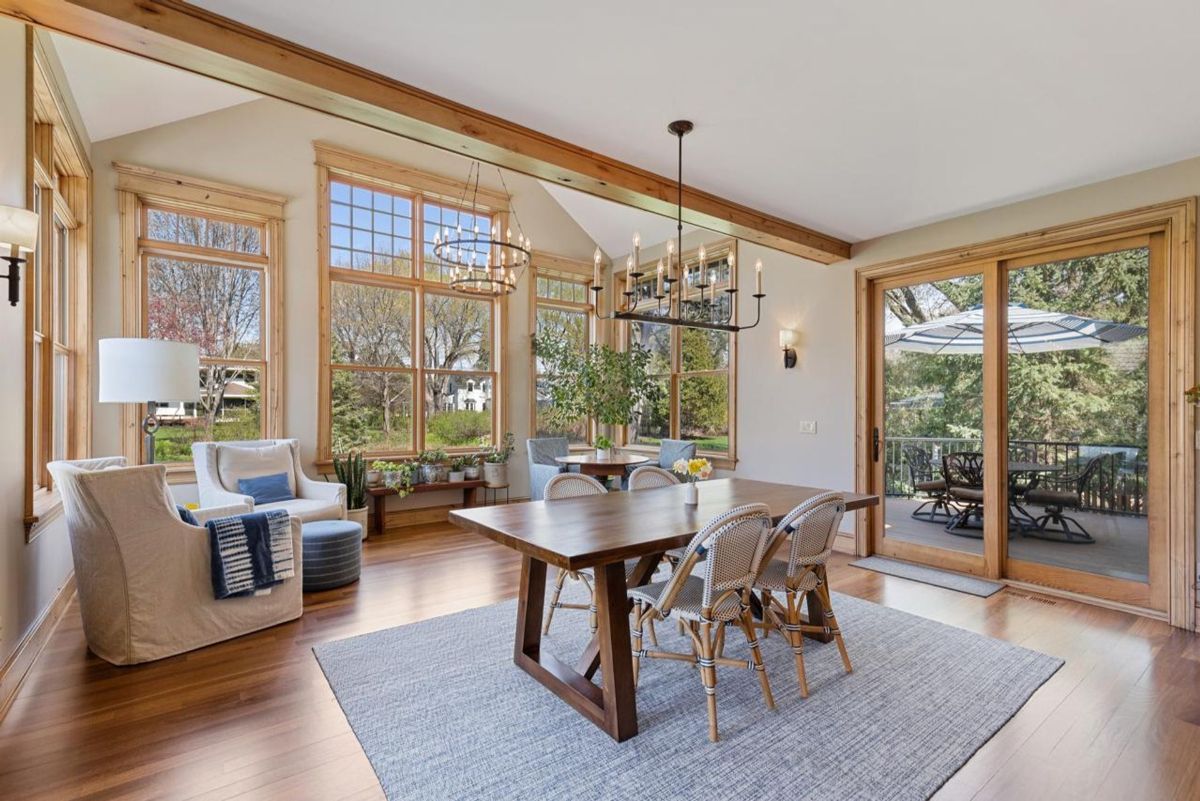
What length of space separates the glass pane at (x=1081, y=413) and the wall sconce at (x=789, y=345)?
167 cm

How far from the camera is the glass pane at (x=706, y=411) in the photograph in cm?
620

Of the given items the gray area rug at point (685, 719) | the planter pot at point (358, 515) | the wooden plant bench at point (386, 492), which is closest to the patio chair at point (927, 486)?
the gray area rug at point (685, 719)

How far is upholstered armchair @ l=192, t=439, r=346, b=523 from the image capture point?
171 inches

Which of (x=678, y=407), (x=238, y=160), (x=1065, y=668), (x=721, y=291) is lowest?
(x=1065, y=668)

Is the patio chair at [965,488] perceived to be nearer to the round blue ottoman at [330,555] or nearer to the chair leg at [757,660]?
the chair leg at [757,660]

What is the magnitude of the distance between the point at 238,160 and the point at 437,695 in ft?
16.3

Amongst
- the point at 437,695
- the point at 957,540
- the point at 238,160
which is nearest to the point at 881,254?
the point at 957,540

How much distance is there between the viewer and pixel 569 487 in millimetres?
3439

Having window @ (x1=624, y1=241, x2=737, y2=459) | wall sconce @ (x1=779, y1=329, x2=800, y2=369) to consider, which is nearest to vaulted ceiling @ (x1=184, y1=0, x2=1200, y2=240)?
wall sconce @ (x1=779, y1=329, x2=800, y2=369)

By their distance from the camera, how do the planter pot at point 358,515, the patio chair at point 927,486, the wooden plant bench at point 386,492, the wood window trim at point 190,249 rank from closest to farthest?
the patio chair at point 927,486 → the wood window trim at point 190,249 → the planter pot at point 358,515 → the wooden plant bench at point 386,492

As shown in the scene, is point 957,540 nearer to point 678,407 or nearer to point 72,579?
point 678,407

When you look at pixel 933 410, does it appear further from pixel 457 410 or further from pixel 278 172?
pixel 278 172

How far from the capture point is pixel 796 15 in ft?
6.81

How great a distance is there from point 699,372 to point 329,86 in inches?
190
